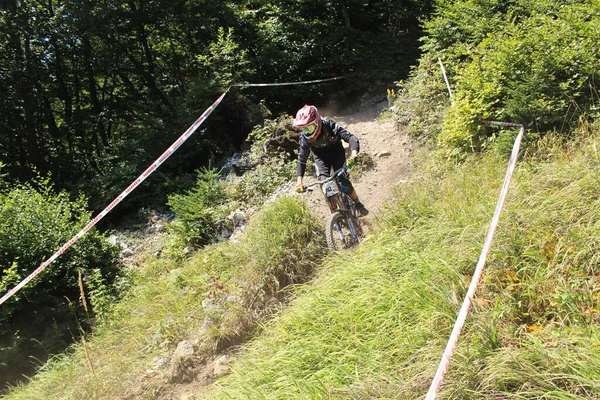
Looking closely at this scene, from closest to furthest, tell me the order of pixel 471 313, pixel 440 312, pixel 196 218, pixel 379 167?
pixel 471 313 < pixel 440 312 < pixel 196 218 < pixel 379 167

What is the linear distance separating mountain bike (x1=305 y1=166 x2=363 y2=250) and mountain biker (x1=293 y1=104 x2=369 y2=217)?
16 cm

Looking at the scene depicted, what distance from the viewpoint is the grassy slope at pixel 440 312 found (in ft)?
7.29

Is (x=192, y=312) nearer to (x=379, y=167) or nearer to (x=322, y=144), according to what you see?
(x=322, y=144)

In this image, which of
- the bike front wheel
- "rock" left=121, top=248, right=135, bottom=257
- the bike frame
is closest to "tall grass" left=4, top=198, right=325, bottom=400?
the bike front wheel

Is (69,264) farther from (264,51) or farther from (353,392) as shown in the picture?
(264,51)

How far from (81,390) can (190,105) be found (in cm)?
900

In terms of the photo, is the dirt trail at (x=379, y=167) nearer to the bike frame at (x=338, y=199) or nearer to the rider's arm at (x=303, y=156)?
the bike frame at (x=338, y=199)

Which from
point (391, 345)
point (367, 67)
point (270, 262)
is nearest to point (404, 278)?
point (391, 345)

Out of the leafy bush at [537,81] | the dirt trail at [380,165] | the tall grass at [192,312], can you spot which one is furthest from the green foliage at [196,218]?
the leafy bush at [537,81]

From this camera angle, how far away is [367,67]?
1402cm

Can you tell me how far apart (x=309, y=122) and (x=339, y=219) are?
1301mm

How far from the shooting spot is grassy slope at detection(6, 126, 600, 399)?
2221mm

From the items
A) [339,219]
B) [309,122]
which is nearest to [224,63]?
[309,122]

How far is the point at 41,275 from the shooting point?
660 cm
